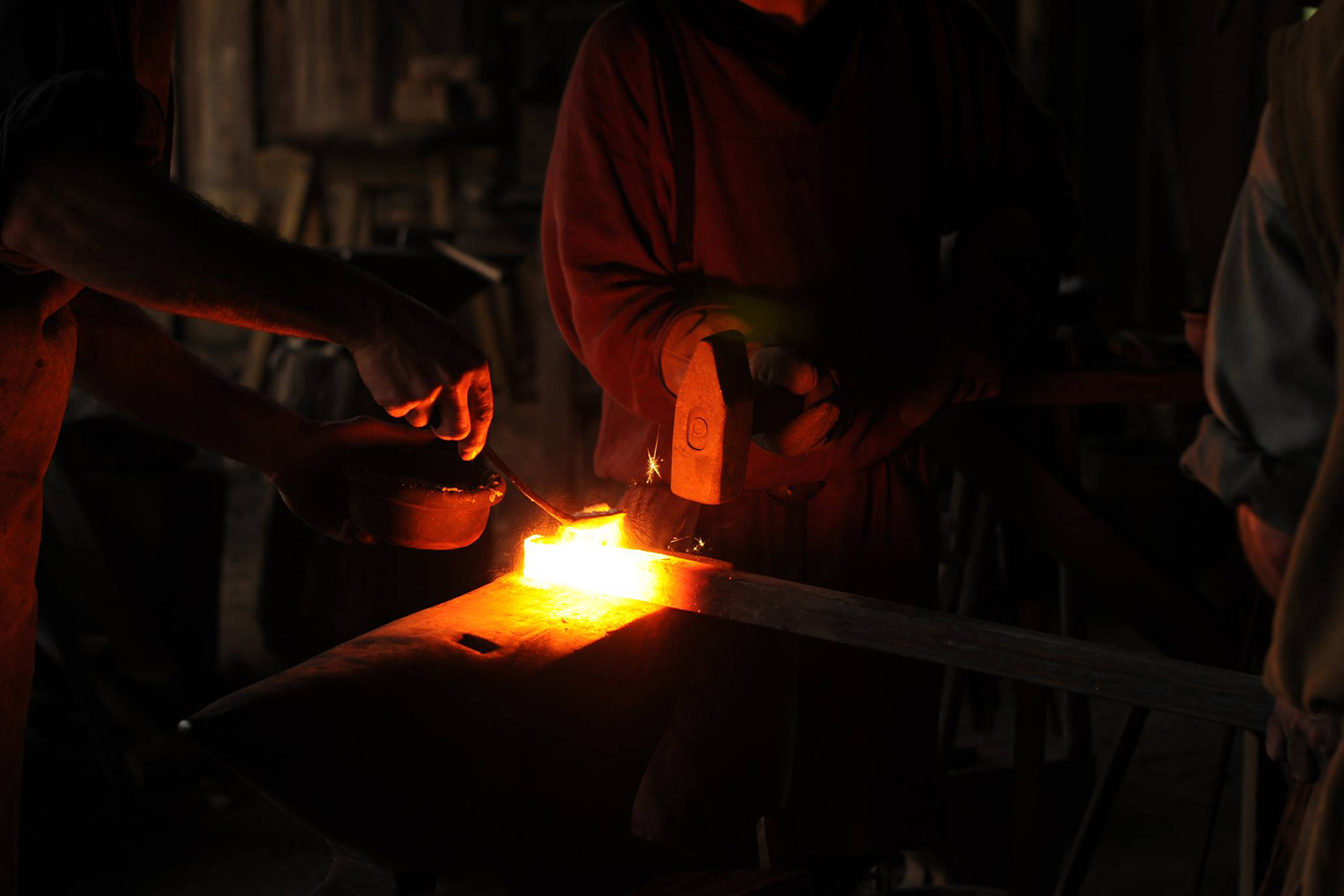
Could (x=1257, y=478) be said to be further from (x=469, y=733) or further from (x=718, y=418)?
(x=469, y=733)

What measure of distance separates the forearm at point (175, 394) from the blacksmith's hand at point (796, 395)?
77cm

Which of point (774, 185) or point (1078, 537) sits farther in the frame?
point (1078, 537)

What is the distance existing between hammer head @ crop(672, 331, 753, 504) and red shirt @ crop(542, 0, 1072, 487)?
0.19 meters

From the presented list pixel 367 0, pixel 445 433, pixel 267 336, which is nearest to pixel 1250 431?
pixel 445 433

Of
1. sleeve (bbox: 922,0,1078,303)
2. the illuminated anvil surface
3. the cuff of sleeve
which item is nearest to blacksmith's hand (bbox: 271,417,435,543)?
the illuminated anvil surface

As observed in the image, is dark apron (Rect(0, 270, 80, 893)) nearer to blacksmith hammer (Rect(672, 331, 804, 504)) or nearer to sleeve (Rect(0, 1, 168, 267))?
sleeve (Rect(0, 1, 168, 267))

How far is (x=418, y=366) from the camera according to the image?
64.2 inches

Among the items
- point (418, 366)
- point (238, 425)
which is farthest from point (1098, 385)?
point (238, 425)

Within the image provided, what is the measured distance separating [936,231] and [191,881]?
2.91 metres

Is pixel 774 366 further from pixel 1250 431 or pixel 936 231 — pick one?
pixel 1250 431

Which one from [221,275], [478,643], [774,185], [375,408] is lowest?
[375,408]

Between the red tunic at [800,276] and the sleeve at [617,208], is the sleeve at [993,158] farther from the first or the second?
the sleeve at [617,208]

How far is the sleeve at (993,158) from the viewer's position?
213cm

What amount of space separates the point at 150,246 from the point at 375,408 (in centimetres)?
379
